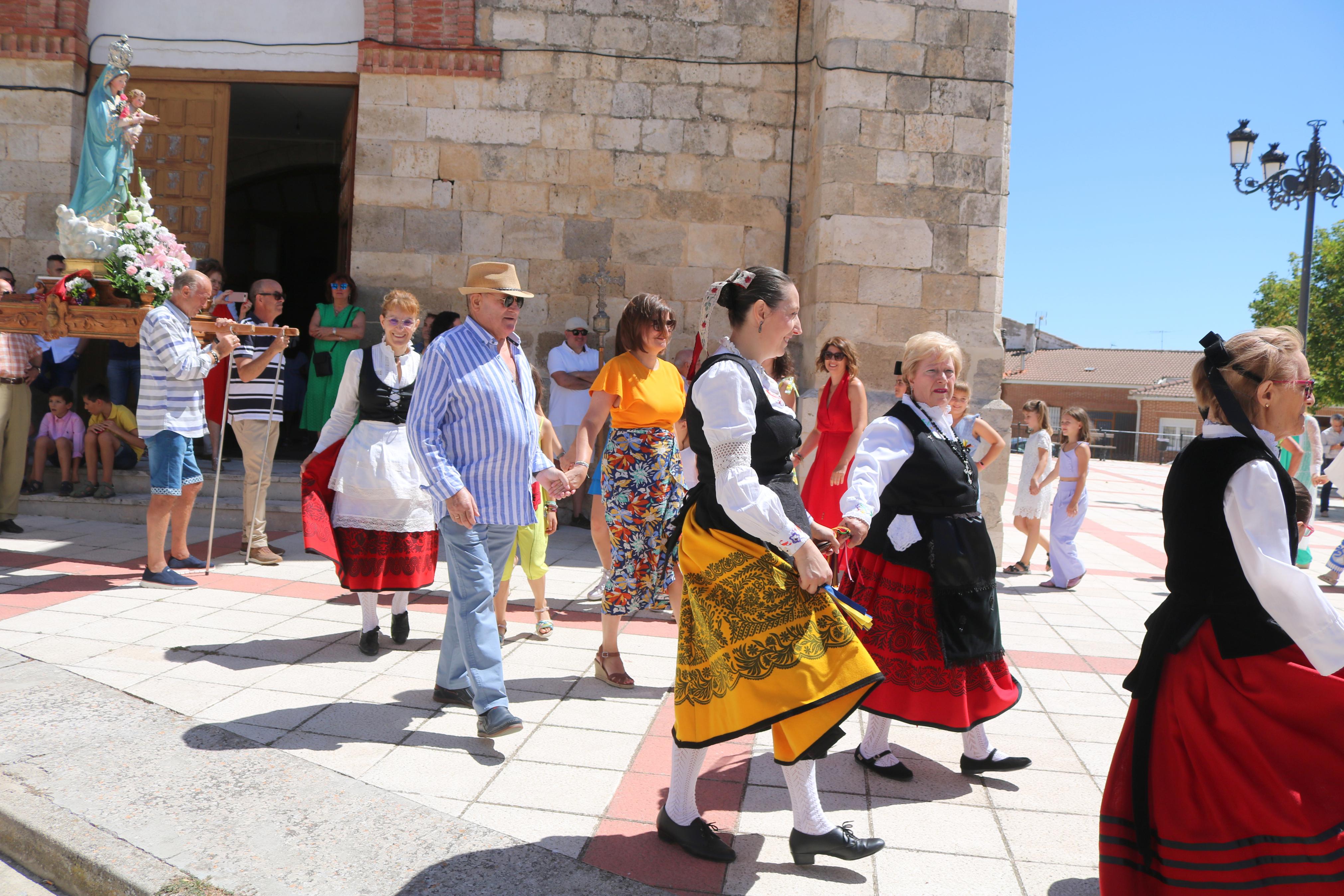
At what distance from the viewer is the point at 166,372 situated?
5.83 metres

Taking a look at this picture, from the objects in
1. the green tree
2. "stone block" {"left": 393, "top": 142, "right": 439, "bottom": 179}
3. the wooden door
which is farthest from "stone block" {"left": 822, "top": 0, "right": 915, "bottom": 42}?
the green tree

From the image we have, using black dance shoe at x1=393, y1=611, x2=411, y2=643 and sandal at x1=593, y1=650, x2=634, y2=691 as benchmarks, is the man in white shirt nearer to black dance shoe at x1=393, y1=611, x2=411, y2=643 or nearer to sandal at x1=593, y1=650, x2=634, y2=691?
black dance shoe at x1=393, y1=611, x2=411, y2=643

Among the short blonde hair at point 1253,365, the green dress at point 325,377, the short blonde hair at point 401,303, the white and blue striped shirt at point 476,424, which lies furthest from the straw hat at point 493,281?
the green dress at point 325,377

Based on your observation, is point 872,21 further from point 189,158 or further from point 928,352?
point 189,158

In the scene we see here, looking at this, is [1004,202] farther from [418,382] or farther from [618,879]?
[618,879]

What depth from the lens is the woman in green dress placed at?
8617mm

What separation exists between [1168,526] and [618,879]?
177cm

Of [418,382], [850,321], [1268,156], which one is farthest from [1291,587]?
[1268,156]

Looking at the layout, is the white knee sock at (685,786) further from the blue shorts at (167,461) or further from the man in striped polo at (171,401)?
the blue shorts at (167,461)

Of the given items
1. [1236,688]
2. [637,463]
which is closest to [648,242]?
[637,463]

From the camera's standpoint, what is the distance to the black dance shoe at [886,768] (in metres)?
3.41

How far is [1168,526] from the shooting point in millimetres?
2387

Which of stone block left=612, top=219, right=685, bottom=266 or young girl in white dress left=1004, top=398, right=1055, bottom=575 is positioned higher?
stone block left=612, top=219, right=685, bottom=266

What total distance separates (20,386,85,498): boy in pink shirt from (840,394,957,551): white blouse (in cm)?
774
